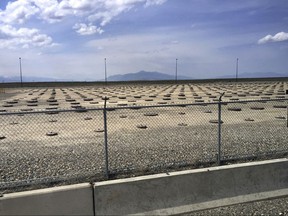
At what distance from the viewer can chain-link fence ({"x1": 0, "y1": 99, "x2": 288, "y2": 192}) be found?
267 inches

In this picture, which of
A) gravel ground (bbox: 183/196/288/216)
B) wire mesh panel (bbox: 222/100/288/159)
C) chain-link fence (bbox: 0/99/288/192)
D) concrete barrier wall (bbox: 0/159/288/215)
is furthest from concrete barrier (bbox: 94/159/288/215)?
wire mesh panel (bbox: 222/100/288/159)

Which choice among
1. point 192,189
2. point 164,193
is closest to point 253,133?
point 192,189

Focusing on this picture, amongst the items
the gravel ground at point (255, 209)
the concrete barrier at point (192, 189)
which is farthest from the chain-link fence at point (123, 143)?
the gravel ground at point (255, 209)

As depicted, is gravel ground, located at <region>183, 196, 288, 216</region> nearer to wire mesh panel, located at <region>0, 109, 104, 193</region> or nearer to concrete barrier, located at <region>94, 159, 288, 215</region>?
concrete barrier, located at <region>94, 159, 288, 215</region>

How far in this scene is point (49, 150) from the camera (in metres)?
8.52

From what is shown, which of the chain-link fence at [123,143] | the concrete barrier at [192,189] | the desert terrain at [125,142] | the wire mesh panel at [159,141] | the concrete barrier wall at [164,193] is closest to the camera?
the concrete barrier wall at [164,193]

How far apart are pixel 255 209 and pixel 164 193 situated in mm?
1588

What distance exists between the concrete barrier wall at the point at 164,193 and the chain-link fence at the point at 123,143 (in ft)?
2.17

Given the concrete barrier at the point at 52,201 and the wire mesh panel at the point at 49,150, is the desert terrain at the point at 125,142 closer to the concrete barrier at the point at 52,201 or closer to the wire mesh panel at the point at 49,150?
the wire mesh panel at the point at 49,150

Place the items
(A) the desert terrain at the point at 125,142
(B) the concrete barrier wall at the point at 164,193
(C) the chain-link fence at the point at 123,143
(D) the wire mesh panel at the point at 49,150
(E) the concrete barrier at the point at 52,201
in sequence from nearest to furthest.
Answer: (E) the concrete barrier at the point at 52,201 → (B) the concrete barrier wall at the point at 164,193 → (D) the wire mesh panel at the point at 49,150 → (C) the chain-link fence at the point at 123,143 → (A) the desert terrain at the point at 125,142

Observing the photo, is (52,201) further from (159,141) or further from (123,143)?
(159,141)

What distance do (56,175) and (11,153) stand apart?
223 centimetres

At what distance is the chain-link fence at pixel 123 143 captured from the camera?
678 cm

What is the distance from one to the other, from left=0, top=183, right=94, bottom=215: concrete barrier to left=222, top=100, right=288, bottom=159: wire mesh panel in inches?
135
